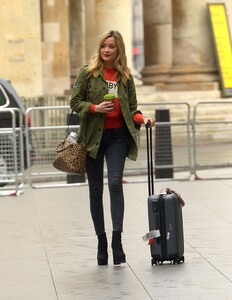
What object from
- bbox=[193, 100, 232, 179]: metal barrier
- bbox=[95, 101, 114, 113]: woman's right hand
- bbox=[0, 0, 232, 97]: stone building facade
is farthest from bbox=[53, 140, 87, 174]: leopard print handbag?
bbox=[0, 0, 232, 97]: stone building facade

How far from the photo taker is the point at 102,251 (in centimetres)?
1159

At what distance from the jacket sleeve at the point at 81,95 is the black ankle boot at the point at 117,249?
3.14 feet

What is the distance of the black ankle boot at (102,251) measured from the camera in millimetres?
11578

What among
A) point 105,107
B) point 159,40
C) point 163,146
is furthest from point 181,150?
point 159,40

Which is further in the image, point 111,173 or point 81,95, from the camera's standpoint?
point 81,95

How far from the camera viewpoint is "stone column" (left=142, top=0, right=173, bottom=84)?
34.0 m

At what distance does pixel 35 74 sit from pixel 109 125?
1624 cm

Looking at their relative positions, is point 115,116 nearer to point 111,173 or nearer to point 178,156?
point 111,173

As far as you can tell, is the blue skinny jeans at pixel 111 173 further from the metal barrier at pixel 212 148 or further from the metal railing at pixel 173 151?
the metal barrier at pixel 212 148

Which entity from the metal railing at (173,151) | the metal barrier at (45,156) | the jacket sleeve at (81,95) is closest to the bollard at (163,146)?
the metal railing at (173,151)

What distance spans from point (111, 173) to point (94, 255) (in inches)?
43.3

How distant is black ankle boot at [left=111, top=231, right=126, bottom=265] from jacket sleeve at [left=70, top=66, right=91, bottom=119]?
96 centimetres

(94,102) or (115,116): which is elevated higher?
(94,102)

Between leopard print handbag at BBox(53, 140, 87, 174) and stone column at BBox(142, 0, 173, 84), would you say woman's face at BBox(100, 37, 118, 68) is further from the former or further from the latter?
stone column at BBox(142, 0, 173, 84)
